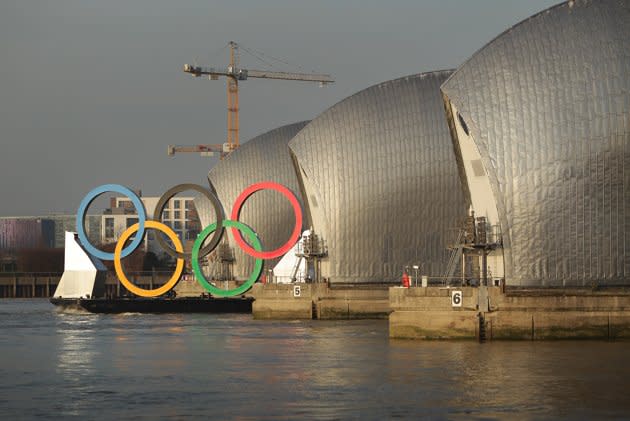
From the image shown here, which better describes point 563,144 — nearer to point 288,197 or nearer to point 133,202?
point 288,197

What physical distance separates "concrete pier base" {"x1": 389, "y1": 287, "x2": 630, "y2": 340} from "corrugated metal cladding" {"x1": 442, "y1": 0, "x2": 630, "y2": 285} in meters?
4.77

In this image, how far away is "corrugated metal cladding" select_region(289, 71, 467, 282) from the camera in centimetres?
8756

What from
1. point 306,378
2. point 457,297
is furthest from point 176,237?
point 306,378

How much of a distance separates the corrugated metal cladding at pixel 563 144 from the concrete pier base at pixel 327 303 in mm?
22330

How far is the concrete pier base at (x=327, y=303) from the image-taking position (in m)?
85.5

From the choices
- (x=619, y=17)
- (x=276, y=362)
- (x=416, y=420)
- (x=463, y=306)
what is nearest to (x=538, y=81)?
(x=619, y=17)

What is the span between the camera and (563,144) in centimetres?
6356

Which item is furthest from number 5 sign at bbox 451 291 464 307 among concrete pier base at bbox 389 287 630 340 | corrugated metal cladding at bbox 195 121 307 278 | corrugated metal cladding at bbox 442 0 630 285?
corrugated metal cladding at bbox 195 121 307 278

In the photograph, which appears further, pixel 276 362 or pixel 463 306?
pixel 463 306

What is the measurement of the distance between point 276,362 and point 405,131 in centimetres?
3905

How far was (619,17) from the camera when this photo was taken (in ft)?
209

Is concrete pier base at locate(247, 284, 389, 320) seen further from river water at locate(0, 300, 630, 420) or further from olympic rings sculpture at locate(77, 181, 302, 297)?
river water at locate(0, 300, 630, 420)

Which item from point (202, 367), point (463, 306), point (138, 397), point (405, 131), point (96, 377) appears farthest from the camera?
point (405, 131)

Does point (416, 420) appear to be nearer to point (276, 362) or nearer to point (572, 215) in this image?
point (276, 362)
